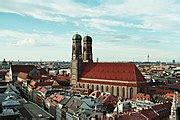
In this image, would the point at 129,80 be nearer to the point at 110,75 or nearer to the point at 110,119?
the point at 110,75

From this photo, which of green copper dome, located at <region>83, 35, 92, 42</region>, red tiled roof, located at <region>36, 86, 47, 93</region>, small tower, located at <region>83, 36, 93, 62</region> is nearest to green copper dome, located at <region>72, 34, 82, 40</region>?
green copper dome, located at <region>83, 35, 92, 42</region>

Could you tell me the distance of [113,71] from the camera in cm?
11094

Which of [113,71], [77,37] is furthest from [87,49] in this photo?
[113,71]

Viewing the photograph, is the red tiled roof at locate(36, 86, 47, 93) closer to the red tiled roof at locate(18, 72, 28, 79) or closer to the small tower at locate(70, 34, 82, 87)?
the small tower at locate(70, 34, 82, 87)

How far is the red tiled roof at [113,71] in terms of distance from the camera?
104000mm

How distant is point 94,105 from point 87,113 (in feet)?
30.8

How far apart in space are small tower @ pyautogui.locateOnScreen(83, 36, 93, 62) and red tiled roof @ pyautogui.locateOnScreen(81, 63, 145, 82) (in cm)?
374

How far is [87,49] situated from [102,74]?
1516cm

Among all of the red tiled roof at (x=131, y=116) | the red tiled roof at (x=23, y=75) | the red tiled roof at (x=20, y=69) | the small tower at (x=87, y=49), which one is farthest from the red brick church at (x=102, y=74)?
the red tiled roof at (x=20, y=69)

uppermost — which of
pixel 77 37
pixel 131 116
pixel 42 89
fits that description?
pixel 77 37

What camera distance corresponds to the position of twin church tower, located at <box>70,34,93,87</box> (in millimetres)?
121375

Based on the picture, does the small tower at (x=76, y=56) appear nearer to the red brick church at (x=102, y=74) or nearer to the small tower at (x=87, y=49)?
the red brick church at (x=102, y=74)

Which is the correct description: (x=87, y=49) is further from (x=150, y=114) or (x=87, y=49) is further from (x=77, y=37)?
(x=150, y=114)

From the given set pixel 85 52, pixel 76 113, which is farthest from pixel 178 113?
pixel 85 52
